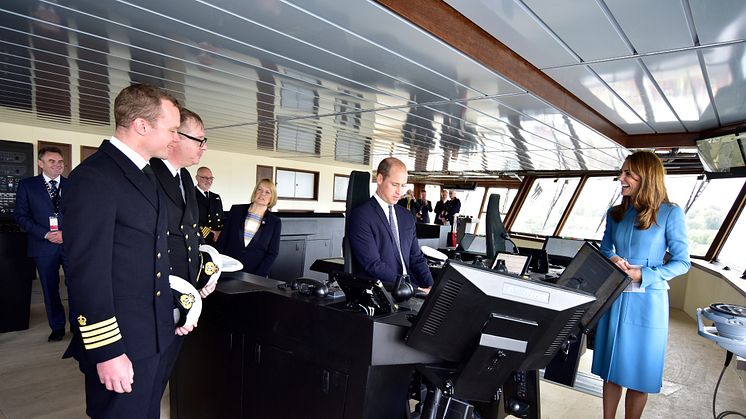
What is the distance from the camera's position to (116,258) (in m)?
1.41

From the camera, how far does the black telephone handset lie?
6.24ft

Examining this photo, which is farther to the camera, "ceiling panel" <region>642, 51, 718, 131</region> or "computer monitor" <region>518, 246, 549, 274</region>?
"computer monitor" <region>518, 246, 549, 274</region>

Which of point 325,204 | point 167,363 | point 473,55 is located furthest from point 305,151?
point 167,363

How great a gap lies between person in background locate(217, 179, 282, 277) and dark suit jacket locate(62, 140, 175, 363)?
182cm

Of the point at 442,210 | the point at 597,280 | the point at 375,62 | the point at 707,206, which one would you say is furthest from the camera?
the point at 442,210

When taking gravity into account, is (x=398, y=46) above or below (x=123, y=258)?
above

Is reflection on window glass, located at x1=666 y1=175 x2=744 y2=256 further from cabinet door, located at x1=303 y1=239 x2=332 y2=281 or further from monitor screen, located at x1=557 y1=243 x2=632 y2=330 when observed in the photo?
monitor screen, located at x1=557 y1=243 x2=632 y2=330

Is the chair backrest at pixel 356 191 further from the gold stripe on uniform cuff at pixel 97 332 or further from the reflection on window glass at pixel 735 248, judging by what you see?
the reflection on window glass at pixel 735 248

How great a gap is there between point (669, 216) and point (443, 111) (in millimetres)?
2363

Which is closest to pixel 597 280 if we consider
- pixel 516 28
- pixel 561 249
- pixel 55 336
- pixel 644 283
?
pixel 644 283

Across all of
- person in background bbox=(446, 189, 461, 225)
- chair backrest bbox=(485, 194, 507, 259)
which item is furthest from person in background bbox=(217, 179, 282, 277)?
person in background bbox=(446, 189, 461, 225)

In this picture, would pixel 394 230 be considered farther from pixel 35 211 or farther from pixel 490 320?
pixel 35 211

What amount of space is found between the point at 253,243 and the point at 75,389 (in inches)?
62.3

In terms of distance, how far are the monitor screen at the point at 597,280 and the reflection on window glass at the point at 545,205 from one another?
10850 mm
